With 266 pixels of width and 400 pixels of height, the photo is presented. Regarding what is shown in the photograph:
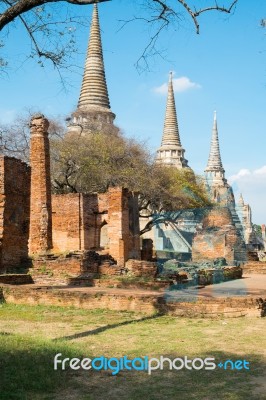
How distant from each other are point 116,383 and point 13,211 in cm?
1082

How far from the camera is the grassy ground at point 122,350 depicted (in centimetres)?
421

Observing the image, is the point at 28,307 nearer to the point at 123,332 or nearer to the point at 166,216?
the point at 123,332

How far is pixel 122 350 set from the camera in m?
5.64

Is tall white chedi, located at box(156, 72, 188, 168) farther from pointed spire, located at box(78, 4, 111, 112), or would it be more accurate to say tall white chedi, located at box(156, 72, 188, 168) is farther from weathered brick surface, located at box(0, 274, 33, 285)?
weathered brick surface, located at box(0, 274, 33, 285)

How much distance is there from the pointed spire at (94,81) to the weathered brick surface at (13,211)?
97.1 feet

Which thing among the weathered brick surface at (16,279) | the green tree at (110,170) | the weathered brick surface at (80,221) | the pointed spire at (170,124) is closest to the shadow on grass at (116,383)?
the weathered brick surface at (16,279)

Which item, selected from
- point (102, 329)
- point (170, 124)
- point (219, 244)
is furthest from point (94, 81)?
point (102, 329)

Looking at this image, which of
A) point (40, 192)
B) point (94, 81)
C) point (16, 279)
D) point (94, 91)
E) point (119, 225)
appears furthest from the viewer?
point (94, 81)

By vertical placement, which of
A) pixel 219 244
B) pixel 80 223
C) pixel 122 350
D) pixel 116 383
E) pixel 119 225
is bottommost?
pixel 116 383

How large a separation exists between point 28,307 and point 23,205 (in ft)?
21.0

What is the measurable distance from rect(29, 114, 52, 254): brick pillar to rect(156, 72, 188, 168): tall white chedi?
35.9 meters

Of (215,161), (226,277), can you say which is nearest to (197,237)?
(226,277)

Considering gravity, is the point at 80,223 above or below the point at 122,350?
above

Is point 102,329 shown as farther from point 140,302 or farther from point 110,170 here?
point 110,170
